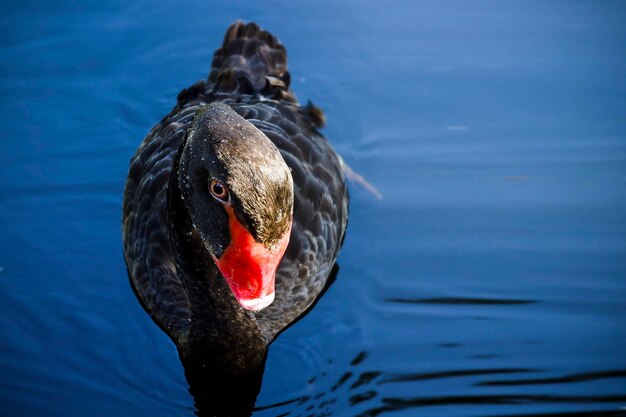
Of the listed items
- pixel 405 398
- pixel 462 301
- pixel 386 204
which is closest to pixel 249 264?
pixel 405 398

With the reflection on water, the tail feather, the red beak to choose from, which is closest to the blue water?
the reflection on water

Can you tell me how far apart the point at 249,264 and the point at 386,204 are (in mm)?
2240

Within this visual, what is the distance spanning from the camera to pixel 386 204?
221 inches

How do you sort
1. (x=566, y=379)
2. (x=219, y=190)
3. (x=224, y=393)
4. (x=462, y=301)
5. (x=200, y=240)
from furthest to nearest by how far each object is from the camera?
(x=462, y=301) < (x=566, y=379) < (x=224, y=393) < (x=200, y=240) < (x=219, y=190)

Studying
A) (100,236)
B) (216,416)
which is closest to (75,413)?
(216,416)

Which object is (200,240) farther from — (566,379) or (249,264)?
(566,379)

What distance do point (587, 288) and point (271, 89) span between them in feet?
8.00

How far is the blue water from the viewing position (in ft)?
14.5

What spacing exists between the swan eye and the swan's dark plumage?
41cm

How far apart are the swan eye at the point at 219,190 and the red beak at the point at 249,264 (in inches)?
2.3

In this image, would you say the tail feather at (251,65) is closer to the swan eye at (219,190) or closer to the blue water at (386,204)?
the blue water at (386,204)

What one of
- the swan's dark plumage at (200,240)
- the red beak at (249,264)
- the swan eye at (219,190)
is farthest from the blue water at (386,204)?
the swan eye at (219,190)

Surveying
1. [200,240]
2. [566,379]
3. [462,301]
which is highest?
[200,240]

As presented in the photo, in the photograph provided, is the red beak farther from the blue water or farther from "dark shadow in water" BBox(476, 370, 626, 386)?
"dark shadow in water" BBox(476, 370, 626, 386)
